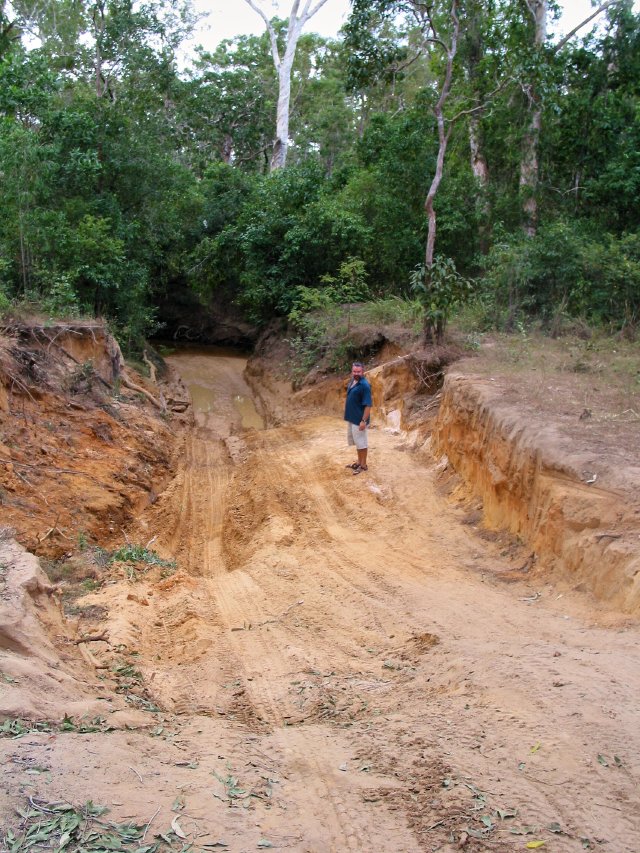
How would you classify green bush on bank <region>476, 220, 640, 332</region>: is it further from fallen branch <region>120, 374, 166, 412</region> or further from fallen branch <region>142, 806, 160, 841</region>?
fallen branch <region>142, 806, 160, 841</region>

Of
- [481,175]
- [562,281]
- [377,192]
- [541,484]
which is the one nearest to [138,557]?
[541,484]

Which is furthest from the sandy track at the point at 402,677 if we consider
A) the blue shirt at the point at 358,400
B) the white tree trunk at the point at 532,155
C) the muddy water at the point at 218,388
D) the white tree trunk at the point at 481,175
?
the white tree trunk at the point at 481,175

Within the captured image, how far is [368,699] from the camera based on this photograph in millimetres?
5492

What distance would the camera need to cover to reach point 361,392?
1200 cm

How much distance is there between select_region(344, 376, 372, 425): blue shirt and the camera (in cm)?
1200

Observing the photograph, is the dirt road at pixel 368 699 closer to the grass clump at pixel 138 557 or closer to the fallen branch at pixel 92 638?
the fallen branch at pixel 92 638

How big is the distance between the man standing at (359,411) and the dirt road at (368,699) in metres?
1.43

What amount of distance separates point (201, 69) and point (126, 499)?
103ft

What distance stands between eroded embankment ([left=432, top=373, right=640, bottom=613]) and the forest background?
4821 millimetres

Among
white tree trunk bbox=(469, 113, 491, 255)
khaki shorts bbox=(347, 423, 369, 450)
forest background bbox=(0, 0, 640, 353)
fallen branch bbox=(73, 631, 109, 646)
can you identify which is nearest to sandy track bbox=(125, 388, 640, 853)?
fallen branch bbox=(73, 631, 109, 646)

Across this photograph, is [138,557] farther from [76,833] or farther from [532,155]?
[532,155]

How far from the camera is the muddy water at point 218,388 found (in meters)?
19.2

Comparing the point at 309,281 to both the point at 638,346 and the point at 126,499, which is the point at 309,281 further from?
the point at 126,499

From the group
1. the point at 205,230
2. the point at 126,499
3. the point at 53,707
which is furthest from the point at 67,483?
the point at 205,230
